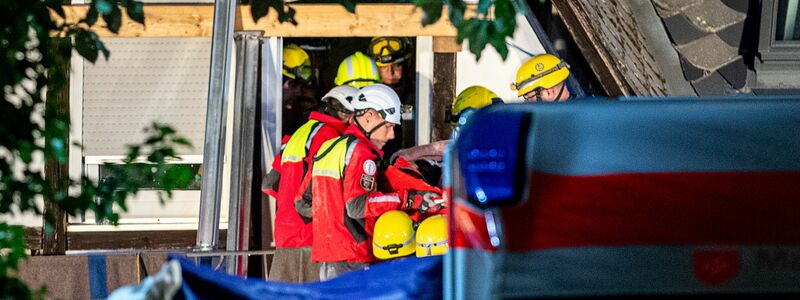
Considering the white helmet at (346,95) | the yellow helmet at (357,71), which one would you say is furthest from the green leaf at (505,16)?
the yellow helmet at (357,71)

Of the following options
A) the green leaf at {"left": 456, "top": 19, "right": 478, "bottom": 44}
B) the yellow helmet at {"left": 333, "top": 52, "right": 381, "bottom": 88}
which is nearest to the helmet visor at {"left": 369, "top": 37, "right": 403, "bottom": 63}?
the yellow helmet at {"left": 333, "top": 52, "right": 381, "bottom": 88}

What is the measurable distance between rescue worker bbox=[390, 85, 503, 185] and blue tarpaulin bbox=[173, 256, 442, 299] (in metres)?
4.09

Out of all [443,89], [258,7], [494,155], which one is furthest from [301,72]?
[494,155]

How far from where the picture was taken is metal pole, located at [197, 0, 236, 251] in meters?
7.60

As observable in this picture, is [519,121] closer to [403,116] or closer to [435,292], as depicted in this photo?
[435,292]

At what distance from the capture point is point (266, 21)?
9.80 m

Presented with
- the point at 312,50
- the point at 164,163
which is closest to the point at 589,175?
the point at 164,163

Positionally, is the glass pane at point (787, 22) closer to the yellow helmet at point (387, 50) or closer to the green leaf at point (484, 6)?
the yellow helmet at point (387, 50)

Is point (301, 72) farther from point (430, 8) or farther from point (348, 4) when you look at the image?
point (430, 8)

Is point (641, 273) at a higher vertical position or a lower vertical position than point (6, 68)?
lower

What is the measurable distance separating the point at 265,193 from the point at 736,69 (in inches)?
135

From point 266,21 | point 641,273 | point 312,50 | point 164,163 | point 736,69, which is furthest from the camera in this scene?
point 312,50

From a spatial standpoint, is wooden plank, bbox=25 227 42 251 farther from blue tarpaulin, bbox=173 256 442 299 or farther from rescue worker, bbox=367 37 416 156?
blue tarpaulin, bbox=173 256 442 299

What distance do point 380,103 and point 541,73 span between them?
1066mm
